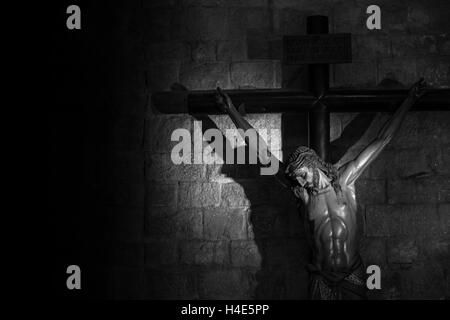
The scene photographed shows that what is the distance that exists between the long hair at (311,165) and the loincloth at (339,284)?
0.52 meters

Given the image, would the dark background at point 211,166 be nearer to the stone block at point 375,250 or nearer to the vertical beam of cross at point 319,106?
the stone block at point 375,250

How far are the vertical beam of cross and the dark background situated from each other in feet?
1.02

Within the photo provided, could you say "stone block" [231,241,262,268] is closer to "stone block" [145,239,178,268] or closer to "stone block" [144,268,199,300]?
"stone block" [144,268,199,300]

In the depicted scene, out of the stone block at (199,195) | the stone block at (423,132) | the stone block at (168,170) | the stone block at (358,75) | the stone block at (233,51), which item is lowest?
the stone block at (199,195)

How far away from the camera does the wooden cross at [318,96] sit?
341cm

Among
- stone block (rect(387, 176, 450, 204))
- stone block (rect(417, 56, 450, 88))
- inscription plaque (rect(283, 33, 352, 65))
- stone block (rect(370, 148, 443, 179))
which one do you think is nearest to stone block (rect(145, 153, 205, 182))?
inscription plaque (rect(283, 33, 352, 65))

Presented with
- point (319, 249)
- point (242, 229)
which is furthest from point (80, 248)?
point (319, 249)

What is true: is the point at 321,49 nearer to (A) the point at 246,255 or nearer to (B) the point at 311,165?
(B) the point at 311,165

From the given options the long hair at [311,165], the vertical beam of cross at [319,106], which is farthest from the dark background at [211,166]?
the long hair at [311,165]

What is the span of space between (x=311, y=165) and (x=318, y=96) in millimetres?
600

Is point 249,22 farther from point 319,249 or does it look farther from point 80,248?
point 80,248

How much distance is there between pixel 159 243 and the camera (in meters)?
3.82

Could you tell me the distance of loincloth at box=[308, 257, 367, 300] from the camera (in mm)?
3195

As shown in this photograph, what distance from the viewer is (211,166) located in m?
3.83
